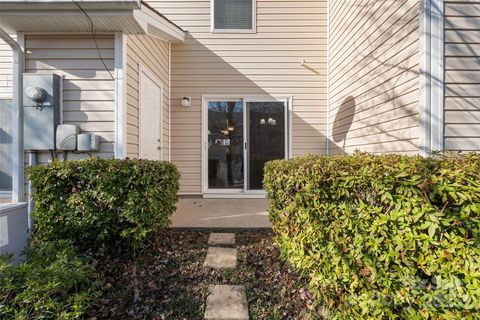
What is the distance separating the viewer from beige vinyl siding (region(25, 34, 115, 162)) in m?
3.33

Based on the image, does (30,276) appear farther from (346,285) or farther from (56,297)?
(346,285)

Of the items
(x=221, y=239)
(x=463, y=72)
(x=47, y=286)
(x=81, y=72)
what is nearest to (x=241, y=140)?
(x=221, y=239)

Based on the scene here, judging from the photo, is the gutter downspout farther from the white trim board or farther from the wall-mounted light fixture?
the white trim board

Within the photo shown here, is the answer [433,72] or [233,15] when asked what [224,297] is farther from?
[233,15]

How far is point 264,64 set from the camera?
5.67 meters

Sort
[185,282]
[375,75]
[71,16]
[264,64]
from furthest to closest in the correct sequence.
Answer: [264,64], [375,75], [71,16], [185,282]

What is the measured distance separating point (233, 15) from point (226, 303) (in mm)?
5572

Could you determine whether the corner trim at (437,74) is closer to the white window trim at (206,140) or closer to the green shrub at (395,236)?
the green shrub at (395,236)

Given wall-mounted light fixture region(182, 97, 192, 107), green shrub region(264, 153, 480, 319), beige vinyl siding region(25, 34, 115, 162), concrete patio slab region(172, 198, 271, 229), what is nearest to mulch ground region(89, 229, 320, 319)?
green shrub region(264, 153, 480, 319)

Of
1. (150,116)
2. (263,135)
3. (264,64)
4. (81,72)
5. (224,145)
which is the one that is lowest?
(224,145)

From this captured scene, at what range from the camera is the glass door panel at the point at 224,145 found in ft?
18.7

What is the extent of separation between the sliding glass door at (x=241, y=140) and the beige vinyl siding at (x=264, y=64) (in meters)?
0.24

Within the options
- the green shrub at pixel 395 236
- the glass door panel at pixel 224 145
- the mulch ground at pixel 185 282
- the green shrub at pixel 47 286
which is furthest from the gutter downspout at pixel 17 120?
the green shrub at pixel 395 236

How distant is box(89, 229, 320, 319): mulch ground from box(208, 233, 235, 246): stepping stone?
0.34 ft
